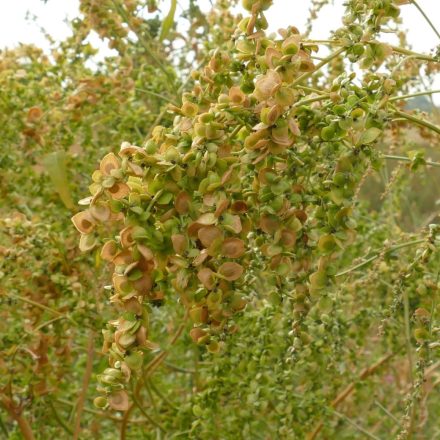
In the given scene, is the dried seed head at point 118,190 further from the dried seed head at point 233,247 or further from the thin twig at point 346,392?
the thin twig at point 346,392

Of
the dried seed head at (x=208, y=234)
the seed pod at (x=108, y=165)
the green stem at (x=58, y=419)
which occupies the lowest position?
the green stem at (x=58, y=419)

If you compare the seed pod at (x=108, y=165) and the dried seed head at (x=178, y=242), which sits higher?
the seed pod at (x=108, y=165)

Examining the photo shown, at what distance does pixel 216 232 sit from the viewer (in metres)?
0.79

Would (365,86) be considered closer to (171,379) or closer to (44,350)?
(44,350)

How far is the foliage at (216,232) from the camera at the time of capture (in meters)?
0.80

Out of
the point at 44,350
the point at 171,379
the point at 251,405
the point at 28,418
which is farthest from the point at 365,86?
the point at 171,379

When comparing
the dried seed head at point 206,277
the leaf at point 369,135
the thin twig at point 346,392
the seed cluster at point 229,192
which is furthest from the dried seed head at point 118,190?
the thin twig at point 346,392

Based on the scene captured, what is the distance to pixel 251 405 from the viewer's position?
1.51 meters

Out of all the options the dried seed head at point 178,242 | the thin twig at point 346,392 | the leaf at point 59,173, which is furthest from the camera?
the thin twig at point 346,392

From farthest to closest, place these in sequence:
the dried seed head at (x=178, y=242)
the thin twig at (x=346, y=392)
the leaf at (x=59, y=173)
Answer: the thin twig at (x=346, y=392)
the leaf at (x=59, y=173)
the dried seed head at (x=178, y=242)

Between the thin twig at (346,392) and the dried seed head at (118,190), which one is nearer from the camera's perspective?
the dried seed head at (118,190)

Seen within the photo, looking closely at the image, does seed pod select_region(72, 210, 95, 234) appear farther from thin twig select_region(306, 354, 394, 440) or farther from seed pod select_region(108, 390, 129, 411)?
thin twig select_region(306, 354, 394, 440)

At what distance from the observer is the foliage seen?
2.63 feet

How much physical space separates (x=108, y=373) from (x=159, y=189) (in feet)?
0.63
